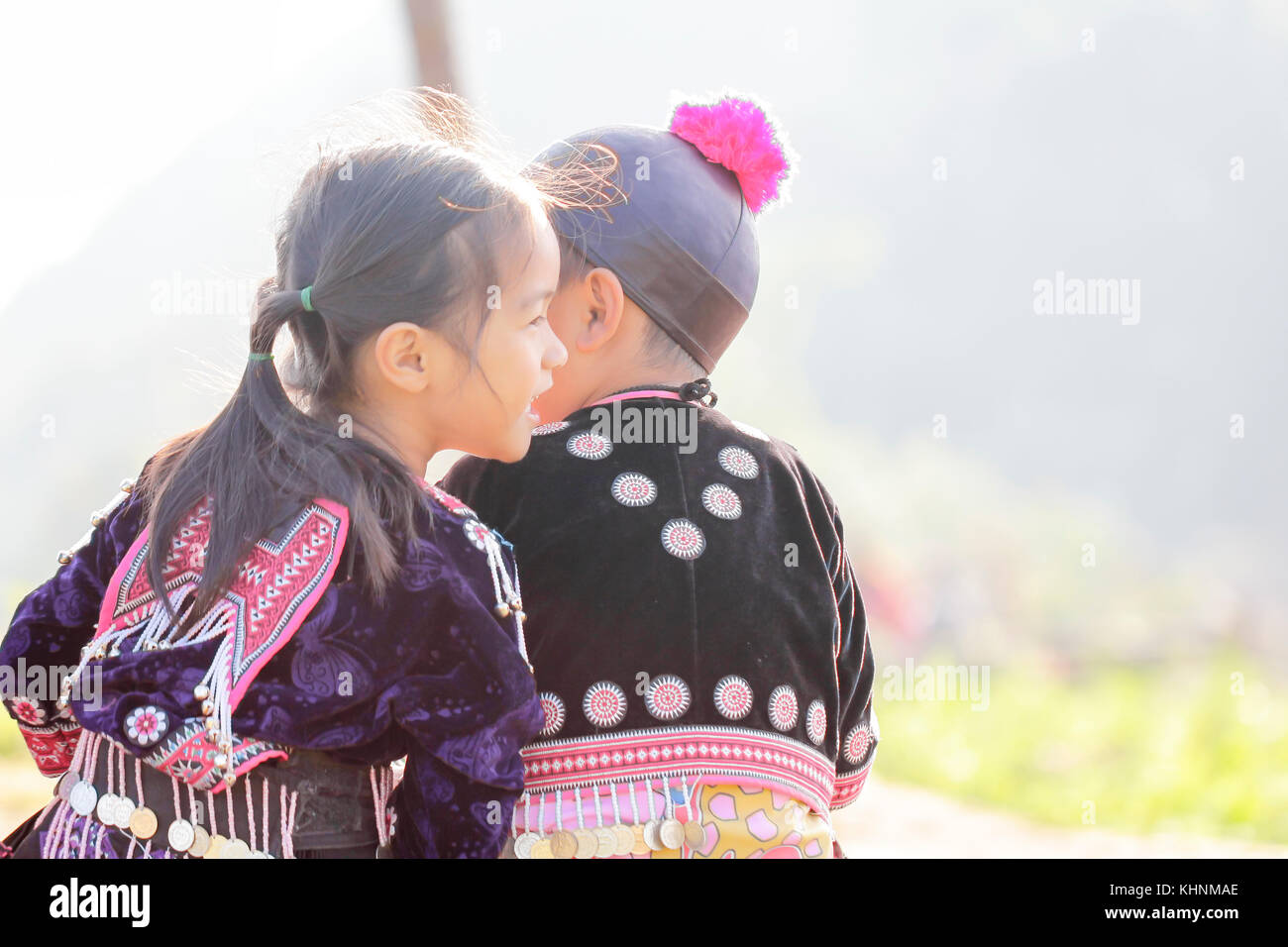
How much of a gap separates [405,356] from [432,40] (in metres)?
2.81

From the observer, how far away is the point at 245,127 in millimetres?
11836

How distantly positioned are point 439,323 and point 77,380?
34.7 ft

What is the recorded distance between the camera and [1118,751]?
22.9 feet

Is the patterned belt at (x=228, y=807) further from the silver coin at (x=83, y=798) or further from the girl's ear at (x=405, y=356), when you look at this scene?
the girl's ear at (x=405, y=356)

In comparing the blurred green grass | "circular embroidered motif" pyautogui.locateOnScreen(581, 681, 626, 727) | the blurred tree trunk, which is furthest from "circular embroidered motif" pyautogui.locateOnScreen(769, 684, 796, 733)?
the blurred green grass

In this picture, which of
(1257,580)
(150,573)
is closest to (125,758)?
(150,573)

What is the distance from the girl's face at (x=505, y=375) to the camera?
76.7 inches

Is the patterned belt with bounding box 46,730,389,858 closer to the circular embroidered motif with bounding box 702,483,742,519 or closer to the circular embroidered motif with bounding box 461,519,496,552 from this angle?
the circular embroidered motif with bounding box 461,519,496,552

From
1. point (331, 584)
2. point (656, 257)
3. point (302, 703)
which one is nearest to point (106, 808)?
point (302, 703)

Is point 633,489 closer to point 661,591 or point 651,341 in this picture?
point 661,591

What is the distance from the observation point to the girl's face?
6.39ft

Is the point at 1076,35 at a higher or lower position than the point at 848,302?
higher

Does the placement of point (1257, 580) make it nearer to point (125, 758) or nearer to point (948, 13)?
point (948, 13)

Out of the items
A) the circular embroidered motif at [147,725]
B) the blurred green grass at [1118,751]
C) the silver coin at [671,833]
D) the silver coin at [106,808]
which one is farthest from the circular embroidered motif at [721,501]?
the blurred green grass at [1118,751]
